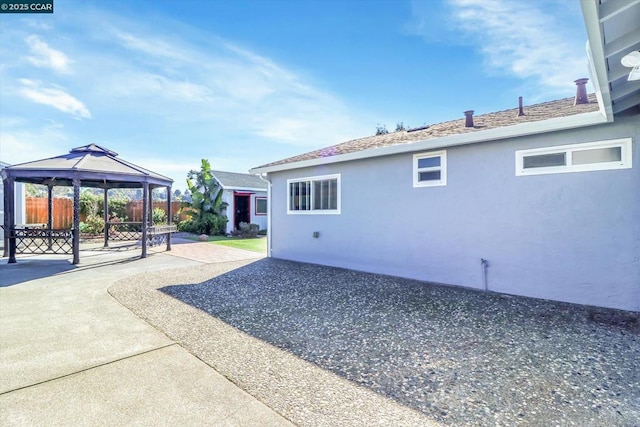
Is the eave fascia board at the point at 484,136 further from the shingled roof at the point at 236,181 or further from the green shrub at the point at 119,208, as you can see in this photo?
the green shrub at the point at 119,208

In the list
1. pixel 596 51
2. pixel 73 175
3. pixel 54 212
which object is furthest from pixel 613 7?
pixel 54 212

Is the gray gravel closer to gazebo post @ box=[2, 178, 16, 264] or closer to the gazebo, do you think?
the gazebo

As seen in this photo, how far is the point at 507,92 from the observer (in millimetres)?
Answer: 12555

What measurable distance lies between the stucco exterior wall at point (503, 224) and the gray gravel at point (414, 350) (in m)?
0.51

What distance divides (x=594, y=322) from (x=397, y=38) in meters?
9.14

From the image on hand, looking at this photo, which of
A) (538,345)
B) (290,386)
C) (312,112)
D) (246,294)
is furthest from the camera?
(312,112)

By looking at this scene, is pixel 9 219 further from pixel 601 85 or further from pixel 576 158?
pixel 576 158

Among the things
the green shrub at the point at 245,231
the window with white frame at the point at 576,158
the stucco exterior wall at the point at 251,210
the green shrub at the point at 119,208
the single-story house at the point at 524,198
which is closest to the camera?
the single-story house at the point at 524,198

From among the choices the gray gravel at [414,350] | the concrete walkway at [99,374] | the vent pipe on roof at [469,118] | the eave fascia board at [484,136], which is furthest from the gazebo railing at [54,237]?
the vent pipe on roof at [469,118]

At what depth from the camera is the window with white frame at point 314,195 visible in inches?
354

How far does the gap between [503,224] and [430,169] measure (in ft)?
6.41

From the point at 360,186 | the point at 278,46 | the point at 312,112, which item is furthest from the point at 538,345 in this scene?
the point at 312,112

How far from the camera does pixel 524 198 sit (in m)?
5.73

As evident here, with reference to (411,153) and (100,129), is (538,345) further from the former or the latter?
(100,129)
